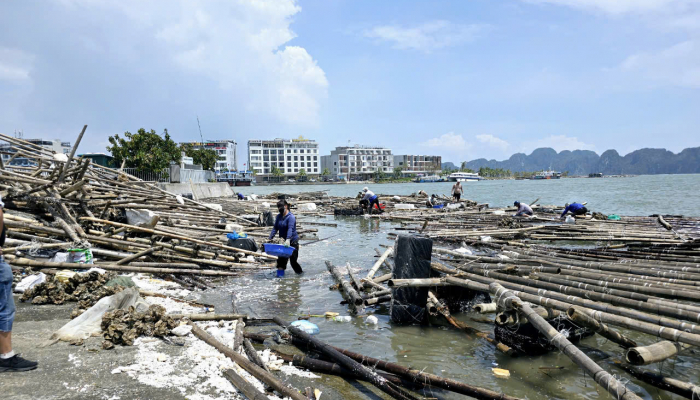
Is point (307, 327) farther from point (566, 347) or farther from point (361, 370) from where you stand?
point (566, 347)

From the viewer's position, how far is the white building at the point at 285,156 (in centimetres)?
16100

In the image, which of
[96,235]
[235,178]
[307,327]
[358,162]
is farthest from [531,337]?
[358,162]

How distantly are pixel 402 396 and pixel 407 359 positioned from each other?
141 centimetres

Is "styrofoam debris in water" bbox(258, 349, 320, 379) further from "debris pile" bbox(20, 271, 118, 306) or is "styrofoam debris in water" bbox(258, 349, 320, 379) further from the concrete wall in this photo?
the concrete wall

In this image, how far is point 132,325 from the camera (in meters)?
5.39

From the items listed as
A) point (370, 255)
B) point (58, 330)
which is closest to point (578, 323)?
point (58, 330)

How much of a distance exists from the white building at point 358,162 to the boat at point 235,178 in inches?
1543

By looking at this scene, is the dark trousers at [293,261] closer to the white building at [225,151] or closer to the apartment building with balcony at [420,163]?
the white building at [225,151]

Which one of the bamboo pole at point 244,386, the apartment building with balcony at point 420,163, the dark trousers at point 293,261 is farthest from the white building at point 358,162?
the bamboo pole at point 244,386

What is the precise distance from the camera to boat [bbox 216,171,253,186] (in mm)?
103106

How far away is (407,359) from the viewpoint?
5.45 m

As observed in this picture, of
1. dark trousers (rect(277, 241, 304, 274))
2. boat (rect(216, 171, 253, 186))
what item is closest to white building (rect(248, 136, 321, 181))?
boat (rect(216, 171, 253, 186))

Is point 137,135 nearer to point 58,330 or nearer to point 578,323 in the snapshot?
point 58,330

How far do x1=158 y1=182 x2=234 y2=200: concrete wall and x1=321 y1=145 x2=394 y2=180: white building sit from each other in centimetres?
11744
